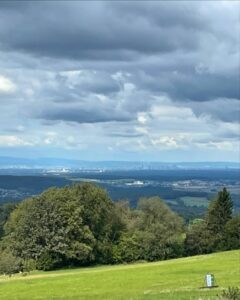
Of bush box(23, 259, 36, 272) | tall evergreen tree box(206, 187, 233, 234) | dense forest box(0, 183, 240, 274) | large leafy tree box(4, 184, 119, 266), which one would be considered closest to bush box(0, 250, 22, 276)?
dense forest box(0, 183, 240, 274)

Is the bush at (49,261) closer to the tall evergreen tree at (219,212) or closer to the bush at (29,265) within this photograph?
the bush at (29,265)

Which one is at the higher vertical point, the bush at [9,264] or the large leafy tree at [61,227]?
the large leafy tree at [61,227]

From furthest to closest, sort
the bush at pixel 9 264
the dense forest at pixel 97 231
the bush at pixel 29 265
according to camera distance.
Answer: the dense forest at pixel 97 231, the bush at pixel 29 265, the bush at pixel 9 264

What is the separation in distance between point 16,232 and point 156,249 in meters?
21.8

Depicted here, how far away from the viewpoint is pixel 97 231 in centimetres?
8444

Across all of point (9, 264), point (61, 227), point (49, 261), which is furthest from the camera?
point (61, 227)

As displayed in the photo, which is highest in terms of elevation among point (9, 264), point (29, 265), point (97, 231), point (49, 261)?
point (97, 231)

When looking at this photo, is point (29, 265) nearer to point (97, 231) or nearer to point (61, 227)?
point (61, 227)

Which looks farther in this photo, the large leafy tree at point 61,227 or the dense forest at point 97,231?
A: the dense forest at point 97,231

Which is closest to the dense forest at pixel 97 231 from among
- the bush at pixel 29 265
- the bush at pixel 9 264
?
the bush at pixel 9 264

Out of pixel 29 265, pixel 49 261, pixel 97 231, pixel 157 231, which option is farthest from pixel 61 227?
pixel 157 231

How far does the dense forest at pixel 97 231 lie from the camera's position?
75875 millimetres

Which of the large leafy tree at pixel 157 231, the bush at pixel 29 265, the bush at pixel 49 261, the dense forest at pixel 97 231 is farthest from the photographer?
the large leafy tree at pixel 157 231

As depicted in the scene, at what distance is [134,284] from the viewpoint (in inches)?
1444
